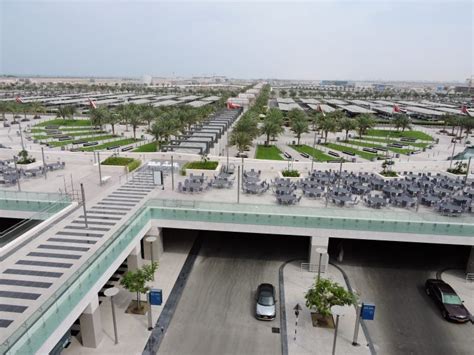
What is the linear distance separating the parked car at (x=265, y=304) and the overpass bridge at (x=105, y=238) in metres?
3.89

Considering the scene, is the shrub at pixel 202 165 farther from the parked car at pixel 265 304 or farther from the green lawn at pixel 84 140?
the green lawn at pixel 84 140

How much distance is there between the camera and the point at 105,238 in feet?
55.6

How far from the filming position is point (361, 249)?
76.2 ft

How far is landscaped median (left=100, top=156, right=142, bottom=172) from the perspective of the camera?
29406 mm

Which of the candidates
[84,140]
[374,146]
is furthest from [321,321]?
[84,140]

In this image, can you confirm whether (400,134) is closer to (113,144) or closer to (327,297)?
(113,144)

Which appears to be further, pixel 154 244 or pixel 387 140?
pixel 387 140

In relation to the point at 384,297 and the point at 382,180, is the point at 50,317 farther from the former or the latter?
the point at 382,180

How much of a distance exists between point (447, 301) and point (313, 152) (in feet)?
106

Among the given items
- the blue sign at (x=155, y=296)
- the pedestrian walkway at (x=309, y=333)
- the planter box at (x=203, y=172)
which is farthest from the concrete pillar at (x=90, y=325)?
the planter box at (x=203, y=172)

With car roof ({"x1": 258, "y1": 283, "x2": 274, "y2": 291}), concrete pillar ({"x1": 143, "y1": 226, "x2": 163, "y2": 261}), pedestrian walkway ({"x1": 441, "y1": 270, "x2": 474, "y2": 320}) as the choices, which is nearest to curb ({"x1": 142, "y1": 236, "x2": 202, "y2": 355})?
concrete pillar ({"x1": 143, "y1": 226, "x2": 163, "y2": 261})

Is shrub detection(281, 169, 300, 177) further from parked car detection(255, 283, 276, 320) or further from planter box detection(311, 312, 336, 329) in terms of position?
planter box detection(311, 312, 336, 329)

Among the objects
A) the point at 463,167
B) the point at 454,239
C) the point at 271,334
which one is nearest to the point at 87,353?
the point at 271,334

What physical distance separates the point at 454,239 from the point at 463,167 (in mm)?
18455
